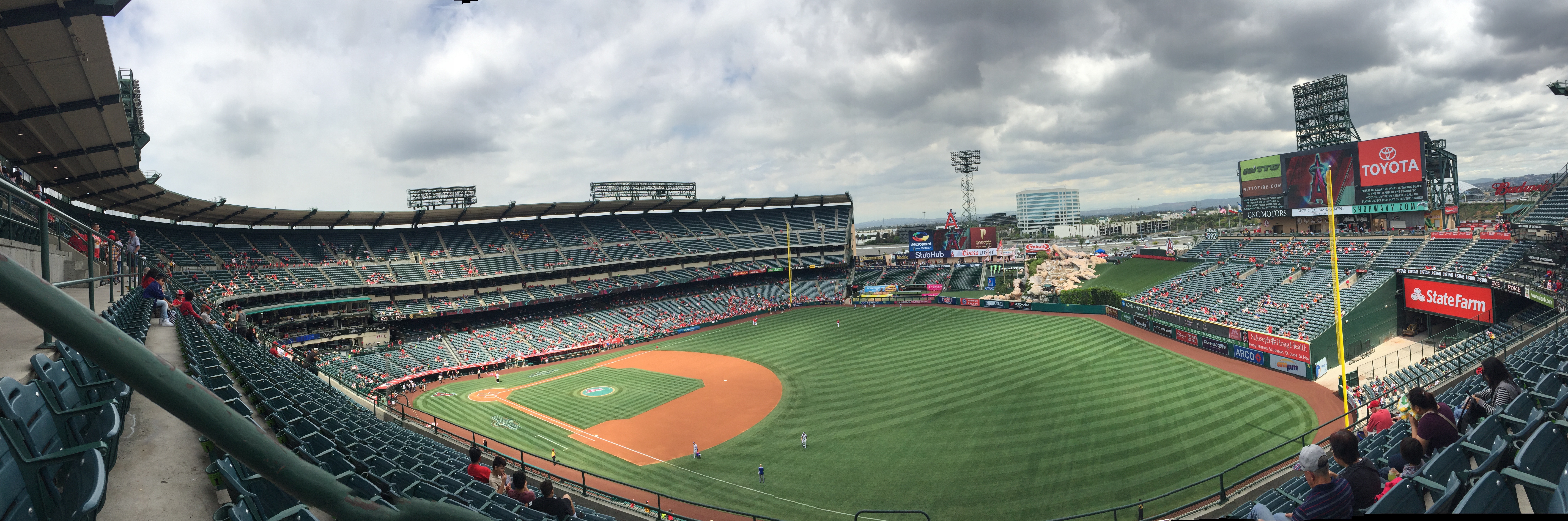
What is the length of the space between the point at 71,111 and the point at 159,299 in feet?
24.3

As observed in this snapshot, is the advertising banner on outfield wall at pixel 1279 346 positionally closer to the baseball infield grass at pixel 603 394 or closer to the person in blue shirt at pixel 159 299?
the baseball infield grass at pixel 603 394

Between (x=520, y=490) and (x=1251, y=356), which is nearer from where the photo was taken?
(x=520, y=490)

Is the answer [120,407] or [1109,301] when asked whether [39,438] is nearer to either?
[120,407]

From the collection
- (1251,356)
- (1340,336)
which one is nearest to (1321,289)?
(1251,356)

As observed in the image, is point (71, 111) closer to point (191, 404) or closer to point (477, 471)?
point (477, 471)

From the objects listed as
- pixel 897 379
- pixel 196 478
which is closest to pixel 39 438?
pixel 196 478

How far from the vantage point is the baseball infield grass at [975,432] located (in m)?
18.8

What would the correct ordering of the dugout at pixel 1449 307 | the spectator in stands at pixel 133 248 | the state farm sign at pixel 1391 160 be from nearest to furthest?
the spectator in stands at pixel 133 248, the dugout at pixel 1449 307, the state farm sign at pixel 1391 160

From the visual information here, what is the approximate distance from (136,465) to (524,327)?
1758 inches

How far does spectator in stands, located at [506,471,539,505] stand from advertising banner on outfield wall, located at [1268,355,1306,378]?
104 ft

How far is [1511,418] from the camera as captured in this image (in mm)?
6406

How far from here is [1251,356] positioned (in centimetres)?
2983

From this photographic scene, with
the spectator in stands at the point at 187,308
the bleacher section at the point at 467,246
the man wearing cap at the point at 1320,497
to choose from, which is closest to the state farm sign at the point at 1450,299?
the man wearing cap at the point at 1320,497

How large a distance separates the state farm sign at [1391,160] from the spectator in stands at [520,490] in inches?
1914
